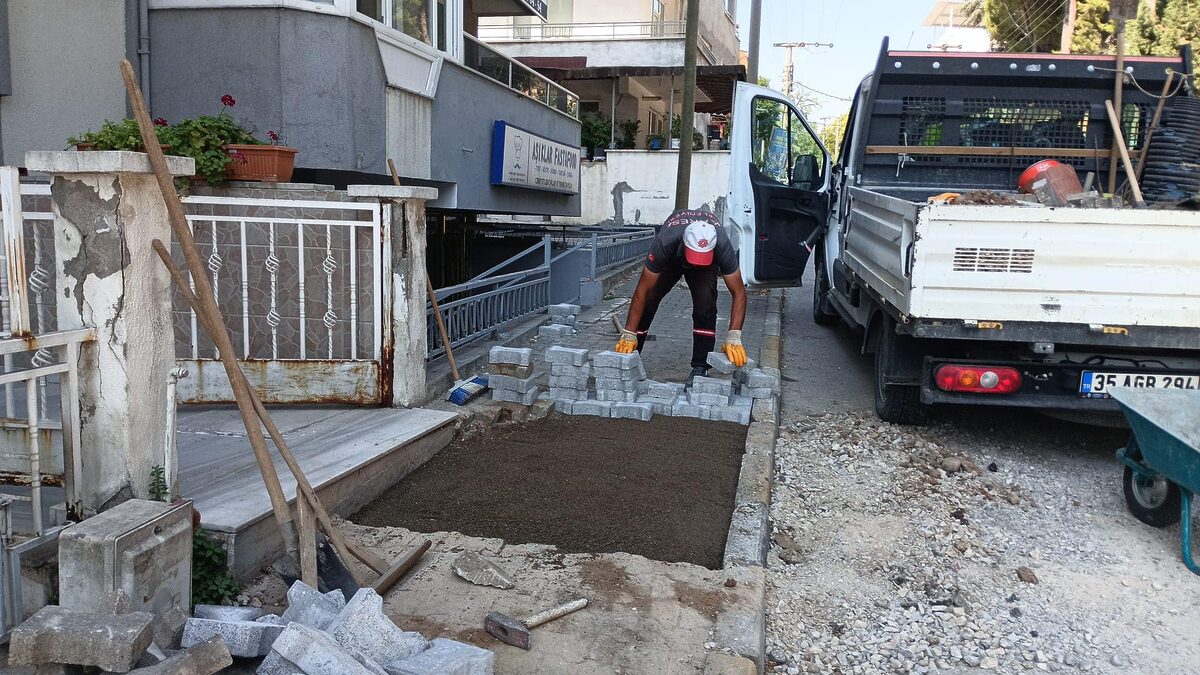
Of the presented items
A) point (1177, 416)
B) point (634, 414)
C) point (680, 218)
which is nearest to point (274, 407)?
point (634, 414)

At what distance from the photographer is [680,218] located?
6.75 meters

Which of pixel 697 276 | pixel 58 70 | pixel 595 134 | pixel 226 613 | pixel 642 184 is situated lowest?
pixel 226 613

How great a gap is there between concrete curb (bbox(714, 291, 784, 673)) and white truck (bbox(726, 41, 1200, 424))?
94 cm

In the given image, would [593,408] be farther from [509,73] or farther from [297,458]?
[509,73]

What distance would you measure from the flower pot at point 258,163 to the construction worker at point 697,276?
8.76ft

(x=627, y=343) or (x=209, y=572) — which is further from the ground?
(x=627, y=343)

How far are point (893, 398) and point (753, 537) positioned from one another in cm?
263

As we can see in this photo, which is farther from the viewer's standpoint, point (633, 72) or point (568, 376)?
point (633, 72)

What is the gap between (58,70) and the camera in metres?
7.31

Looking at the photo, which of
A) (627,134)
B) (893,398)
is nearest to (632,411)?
(893,398)

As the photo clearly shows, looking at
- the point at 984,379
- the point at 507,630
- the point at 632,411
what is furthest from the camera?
the point at 632,411

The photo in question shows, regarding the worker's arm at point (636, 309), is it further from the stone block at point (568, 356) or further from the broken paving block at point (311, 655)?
the broken paving block at point (311, 655)

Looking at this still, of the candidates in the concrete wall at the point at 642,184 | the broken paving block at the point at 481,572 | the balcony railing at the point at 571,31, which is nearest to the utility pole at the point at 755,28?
the concrete wall at the point at 642,184

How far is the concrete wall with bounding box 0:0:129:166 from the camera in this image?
7.18 meters
